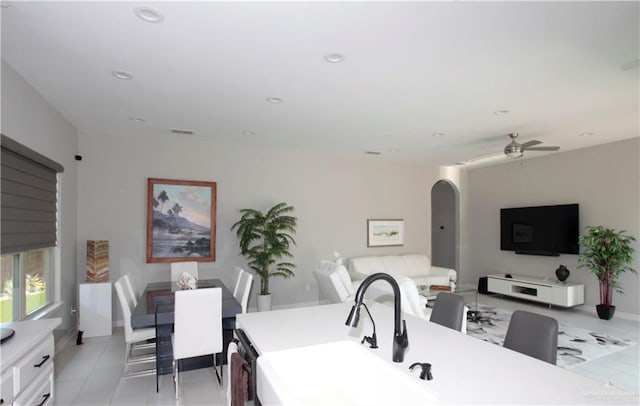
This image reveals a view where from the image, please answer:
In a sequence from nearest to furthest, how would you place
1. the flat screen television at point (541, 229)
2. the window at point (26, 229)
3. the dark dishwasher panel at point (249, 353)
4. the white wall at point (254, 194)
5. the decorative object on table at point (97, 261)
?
the dark dishwasher panel at point (249, 353), the window at point (26, 229), the decorative object on table at point (97, 261), the white wall at point (254, 194), the flat screen television at point (541, 229)

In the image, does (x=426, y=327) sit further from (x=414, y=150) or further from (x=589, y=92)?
(x=414, y=150)

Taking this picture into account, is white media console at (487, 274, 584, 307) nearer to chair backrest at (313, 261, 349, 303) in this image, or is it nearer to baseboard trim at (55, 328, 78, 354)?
chair backrest at (313, 261, 349, 303)

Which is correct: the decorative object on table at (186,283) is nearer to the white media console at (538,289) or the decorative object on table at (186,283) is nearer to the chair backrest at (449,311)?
the chair backrest at (449,311)

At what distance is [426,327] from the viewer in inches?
78.4

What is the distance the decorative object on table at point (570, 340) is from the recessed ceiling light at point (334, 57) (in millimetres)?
3245

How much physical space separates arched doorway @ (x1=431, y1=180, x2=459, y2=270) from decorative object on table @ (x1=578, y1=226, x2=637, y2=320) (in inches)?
115

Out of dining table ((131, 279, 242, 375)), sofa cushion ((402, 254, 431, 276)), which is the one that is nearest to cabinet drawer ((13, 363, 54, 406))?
dining table ((131, 279, 242, 375))

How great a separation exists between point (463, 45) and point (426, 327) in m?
1.91

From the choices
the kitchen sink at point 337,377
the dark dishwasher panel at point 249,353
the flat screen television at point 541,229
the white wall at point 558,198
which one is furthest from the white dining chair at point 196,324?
the white wall at point 558,198

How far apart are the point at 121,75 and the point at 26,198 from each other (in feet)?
4.41

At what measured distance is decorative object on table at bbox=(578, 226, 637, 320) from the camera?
5.23 m

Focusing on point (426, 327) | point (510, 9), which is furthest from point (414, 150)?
point (426, 327)

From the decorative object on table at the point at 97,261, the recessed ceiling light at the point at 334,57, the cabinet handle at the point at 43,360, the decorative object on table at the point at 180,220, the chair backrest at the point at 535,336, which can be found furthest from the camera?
the decorative object on table at the point at 180,220

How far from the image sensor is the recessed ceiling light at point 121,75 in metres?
2.93
